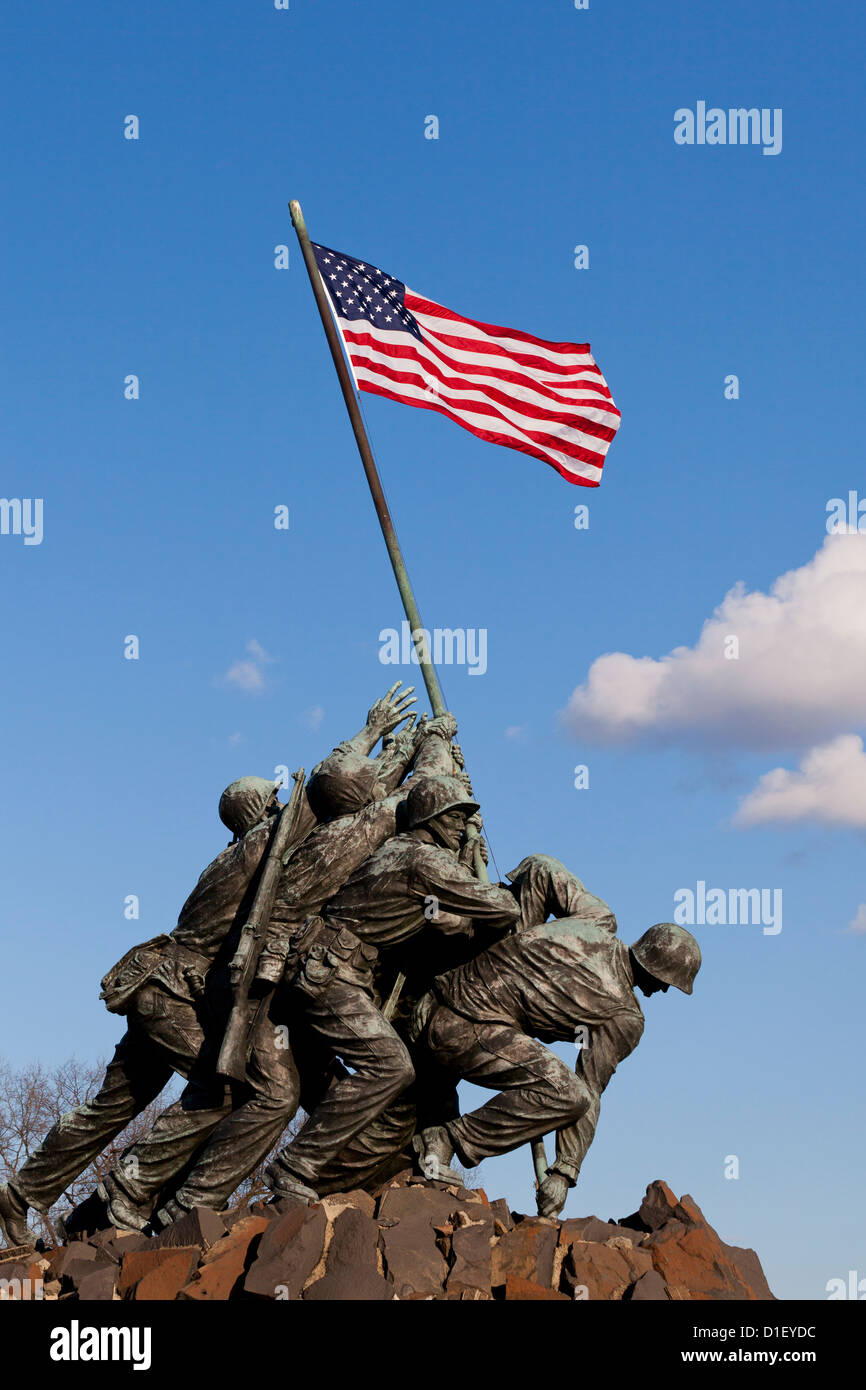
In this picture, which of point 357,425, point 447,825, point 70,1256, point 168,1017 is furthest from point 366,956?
point 357,425

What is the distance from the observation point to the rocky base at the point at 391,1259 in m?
8.24

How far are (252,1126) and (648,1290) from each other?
2739 mm

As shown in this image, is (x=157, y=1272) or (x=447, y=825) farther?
(x=447, y=825)

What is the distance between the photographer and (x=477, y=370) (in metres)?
12.5

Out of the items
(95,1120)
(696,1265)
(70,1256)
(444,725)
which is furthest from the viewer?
(444,725)

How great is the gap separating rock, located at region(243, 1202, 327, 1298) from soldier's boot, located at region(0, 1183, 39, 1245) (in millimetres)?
2885

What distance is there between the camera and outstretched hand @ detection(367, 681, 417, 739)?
11.1 meters

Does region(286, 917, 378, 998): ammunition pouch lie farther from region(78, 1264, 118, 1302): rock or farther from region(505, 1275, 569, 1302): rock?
region(505, 1275, 569, 1302): rock

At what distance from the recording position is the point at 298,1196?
9477mm

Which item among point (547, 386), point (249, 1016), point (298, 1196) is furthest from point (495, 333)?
point (298, 1196)

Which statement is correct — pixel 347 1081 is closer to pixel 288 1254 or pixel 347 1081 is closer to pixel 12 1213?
pixel 288 1254

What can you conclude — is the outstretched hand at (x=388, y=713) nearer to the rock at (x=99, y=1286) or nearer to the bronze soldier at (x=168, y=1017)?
the bronze soldier at (x=168, y=1017)
